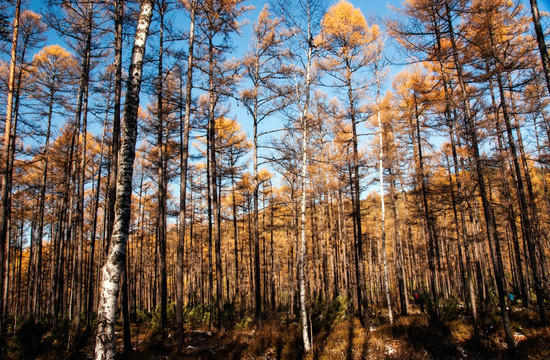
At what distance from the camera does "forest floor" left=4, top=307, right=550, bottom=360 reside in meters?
6.83

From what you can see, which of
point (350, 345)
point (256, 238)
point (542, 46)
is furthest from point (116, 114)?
point (542, 46)

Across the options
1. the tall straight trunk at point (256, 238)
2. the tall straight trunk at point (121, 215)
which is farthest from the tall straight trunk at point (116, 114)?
A: the tall straight trunk at point (256, 238)

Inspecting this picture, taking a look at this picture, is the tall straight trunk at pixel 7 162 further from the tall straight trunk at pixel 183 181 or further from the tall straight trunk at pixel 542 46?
the tall straight trunk at pixel 542 46

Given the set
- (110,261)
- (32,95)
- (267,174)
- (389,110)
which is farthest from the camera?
(267,174)

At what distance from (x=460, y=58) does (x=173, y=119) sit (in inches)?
446

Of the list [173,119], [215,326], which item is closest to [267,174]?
[173,119]

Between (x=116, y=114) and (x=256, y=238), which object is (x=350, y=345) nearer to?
(x=256, y=238)

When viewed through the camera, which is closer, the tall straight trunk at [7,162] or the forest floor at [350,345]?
the forest floor at [350,345]

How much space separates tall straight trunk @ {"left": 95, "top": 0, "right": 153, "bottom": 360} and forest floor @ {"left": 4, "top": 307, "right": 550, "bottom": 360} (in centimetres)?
361

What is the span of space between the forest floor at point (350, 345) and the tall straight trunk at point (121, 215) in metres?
3.61

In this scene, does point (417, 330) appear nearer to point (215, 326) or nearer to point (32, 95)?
point (215, 326)

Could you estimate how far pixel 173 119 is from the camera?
12156 millimetres

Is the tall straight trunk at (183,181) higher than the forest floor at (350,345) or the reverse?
higher

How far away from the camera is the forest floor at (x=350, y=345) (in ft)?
22.4
